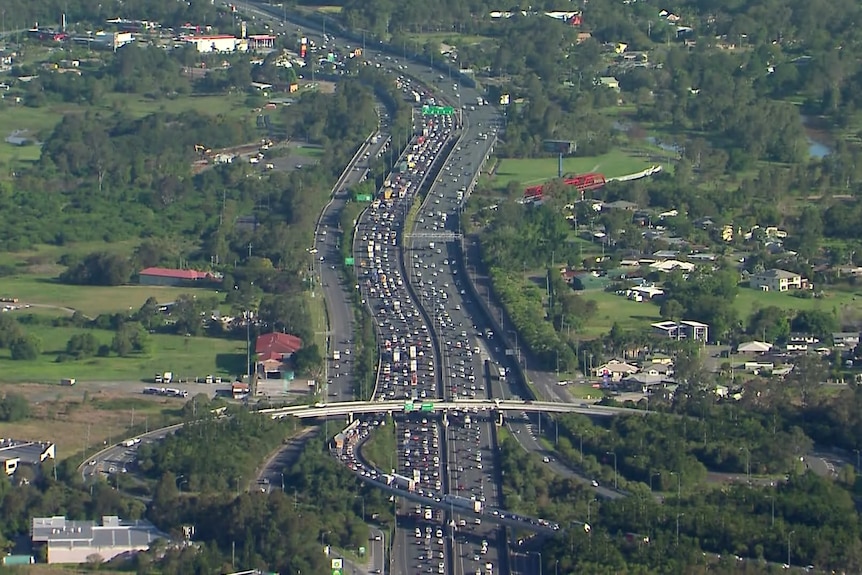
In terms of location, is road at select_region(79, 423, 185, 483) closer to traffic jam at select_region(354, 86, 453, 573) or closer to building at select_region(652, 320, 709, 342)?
traffic jam at select_region(354, 86, 453, 573)

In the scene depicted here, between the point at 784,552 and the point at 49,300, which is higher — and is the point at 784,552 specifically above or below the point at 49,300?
above

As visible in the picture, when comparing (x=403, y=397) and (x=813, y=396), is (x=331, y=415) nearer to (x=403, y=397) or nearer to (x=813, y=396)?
(x=403, y=397)

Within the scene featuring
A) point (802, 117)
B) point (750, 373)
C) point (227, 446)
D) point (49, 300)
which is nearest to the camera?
point (227, 446)

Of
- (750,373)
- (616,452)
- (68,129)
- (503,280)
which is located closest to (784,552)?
(616,452)

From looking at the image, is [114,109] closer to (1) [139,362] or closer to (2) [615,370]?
(1) [139,362]

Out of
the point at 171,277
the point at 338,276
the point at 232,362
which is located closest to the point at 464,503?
the point at 232,362

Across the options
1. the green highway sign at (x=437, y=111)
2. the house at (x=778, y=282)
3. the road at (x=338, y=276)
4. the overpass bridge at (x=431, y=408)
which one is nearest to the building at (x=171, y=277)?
the road at (x=338, y=276)

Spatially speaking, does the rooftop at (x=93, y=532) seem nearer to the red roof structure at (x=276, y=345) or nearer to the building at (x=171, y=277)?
the red roof structure at (x=276, y=345)

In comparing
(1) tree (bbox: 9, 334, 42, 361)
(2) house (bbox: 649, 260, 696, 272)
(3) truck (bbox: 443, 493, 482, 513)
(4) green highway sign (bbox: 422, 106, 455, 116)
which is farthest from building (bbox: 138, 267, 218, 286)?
(4) green highway sign (bbox: 422, 106, 455, 116)
